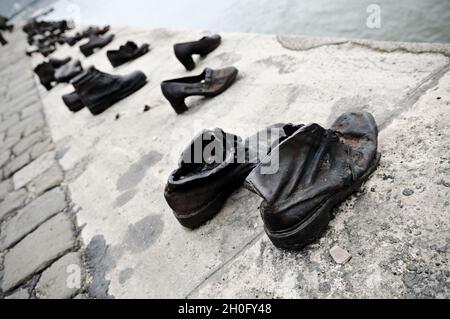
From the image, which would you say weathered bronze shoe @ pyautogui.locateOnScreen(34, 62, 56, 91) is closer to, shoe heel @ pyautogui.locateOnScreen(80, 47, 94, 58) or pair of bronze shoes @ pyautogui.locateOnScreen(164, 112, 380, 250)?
shoe heel @ pyautogui.locateOnScreen(80, 47, 94, 58)

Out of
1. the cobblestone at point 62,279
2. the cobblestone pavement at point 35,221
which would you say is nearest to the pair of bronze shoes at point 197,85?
the cobblestone pavement at point 35,221

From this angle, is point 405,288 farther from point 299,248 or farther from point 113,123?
point 113,123

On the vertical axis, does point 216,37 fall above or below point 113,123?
above

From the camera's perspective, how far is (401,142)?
150cm

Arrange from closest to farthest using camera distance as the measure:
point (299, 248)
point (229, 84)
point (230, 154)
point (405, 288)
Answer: point (405, 288), point (299, 248), point (230, 154), point (229, 84)

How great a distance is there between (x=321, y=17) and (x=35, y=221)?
3.01m

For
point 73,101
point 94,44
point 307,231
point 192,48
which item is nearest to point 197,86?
point 192,48

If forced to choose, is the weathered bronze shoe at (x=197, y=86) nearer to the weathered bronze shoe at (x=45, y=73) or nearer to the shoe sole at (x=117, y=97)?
the shoe sole at (x=117, y=97)

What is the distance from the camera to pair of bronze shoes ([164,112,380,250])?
1.24 metres

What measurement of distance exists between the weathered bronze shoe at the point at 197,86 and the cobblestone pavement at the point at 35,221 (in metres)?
1.04

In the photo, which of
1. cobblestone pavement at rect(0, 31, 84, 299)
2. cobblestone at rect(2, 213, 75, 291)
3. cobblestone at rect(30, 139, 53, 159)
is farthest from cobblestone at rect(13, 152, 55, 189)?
cobblestone at rect(2, 213, 75, 291)
